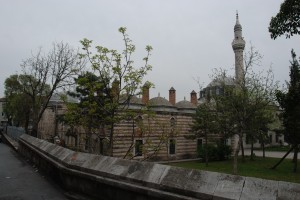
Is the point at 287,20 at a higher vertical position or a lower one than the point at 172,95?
lower

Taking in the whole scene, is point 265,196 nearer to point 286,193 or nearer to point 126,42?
point 286,193

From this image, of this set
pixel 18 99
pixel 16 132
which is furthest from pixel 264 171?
pixel 18 99

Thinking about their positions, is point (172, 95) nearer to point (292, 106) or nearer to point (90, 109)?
point (292, 106)

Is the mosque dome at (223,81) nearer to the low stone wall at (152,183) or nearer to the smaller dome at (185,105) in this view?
the low stone wall at (152,183)

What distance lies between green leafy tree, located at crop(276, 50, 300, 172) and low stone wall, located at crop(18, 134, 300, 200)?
10968 millimetres

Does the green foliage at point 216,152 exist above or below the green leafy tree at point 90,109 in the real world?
below

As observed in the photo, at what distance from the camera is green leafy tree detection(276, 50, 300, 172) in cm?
1416

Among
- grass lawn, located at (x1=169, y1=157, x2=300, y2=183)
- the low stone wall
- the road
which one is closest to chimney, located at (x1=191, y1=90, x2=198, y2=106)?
grass lawn, located at (x1=169, y1=157, x2=300, y2=183)

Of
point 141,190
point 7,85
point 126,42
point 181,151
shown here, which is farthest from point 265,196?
point 7,85

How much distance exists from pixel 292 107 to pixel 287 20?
8190mm

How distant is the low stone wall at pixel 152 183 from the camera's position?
3449 millimetres

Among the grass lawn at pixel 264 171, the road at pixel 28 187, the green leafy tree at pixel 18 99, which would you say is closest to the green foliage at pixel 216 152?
the grass lawn at pixel 264 171

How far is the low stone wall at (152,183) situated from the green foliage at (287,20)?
21.8 ft

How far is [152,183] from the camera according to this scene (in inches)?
167
